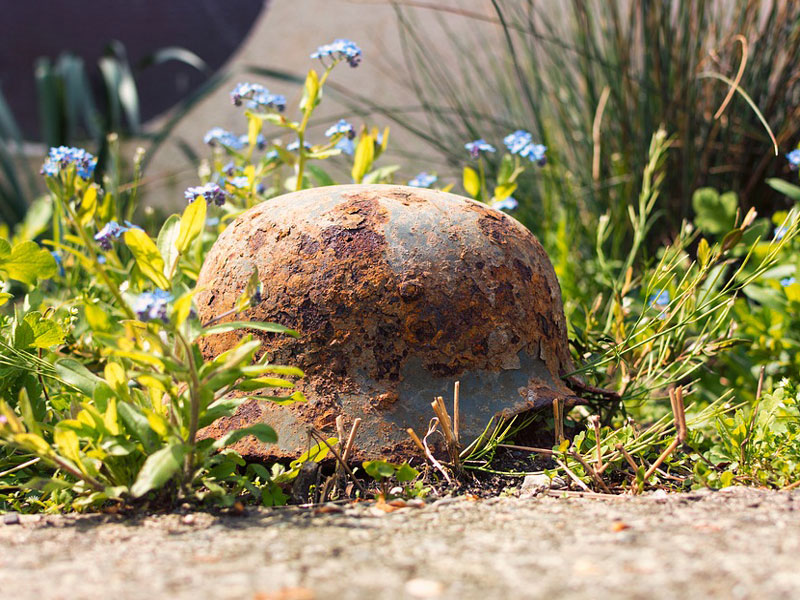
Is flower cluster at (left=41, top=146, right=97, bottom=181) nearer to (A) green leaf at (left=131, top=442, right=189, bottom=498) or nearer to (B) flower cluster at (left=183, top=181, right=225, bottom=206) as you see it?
(B) flower cluster at (left=183, top=181, right=225, bottom=206)

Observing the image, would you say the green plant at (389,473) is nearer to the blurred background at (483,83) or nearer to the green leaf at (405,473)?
the green leaf at (405,473)

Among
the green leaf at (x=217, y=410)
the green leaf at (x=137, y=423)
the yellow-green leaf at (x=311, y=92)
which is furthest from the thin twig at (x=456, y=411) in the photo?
the yellow-green leaf at (x=311, y=92)

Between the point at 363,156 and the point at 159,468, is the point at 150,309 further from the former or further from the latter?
the point at 363,156

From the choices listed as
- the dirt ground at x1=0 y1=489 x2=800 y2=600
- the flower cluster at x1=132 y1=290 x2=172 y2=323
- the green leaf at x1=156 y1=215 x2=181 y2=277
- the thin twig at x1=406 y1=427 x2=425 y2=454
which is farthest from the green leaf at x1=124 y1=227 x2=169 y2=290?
the thin twig at x1=406 y1=427 x2=425 y2=454

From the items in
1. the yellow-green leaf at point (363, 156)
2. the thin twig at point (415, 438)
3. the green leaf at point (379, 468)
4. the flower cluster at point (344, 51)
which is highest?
the flower cluster at point (344, 51)

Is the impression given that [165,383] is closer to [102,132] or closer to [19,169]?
[102,132]

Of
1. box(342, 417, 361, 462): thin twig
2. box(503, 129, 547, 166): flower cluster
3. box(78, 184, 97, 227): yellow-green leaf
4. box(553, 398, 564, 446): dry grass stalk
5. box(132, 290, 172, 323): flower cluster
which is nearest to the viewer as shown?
box(132, 290, 172, 323): flower cluster

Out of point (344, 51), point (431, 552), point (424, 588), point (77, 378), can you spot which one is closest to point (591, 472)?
point (431, 552)
